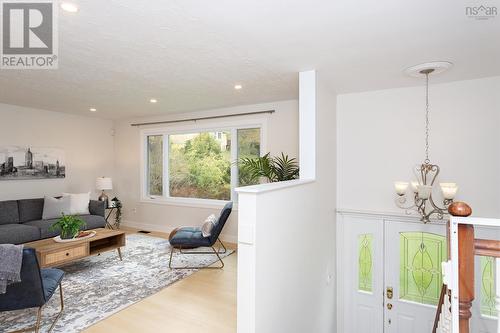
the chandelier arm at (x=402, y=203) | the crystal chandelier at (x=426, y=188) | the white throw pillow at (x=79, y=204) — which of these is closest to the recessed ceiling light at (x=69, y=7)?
the crystal chandelier at (x=426, y=188)

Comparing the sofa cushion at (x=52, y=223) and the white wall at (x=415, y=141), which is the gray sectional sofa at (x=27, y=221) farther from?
the white wall at (x=415, y=141)

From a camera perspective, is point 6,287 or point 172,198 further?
point 172,198

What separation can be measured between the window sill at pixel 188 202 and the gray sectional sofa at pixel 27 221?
1083 mm

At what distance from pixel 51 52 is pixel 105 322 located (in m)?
2.58

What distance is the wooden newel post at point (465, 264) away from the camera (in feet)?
3.91

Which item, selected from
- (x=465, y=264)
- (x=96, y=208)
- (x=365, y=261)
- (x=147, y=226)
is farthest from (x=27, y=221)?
(x=465, y=264)

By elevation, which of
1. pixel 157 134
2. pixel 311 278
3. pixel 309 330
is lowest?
Result: pixel 309 330

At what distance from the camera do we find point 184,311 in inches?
110

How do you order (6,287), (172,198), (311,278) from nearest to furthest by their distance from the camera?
(6,287) → (311,278) → (172,198)

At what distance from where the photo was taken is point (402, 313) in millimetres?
3336

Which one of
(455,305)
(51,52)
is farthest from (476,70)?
(51,52)

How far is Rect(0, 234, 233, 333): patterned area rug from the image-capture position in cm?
257

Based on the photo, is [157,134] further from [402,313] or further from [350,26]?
[402,313]

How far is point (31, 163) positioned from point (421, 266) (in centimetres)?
653
